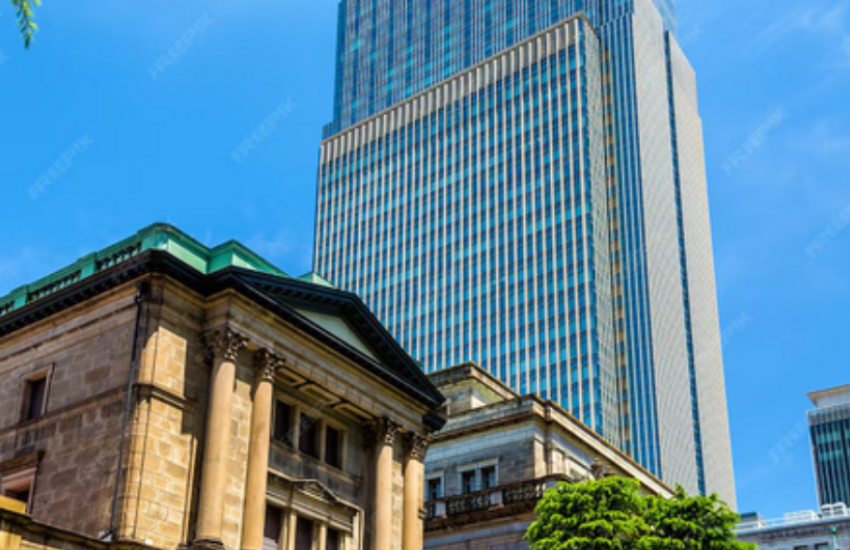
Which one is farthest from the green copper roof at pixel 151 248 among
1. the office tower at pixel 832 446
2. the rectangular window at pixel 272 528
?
the office tower at pixel 832 446

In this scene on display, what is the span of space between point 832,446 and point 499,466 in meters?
139

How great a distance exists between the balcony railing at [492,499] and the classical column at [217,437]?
17543mm

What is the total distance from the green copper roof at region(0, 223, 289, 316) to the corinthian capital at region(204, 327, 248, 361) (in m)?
2.45

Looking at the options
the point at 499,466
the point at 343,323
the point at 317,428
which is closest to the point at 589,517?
the point at 317,428

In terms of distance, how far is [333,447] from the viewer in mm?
40781

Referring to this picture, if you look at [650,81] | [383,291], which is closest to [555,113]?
[650,81]

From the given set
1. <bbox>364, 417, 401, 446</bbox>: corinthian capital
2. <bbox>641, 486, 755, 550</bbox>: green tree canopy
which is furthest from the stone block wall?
<bbox>641, 486, 755, 550</bbox>: green tree canopy

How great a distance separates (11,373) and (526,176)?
383 feet

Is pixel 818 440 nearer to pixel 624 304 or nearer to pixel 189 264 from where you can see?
pixel 624 304

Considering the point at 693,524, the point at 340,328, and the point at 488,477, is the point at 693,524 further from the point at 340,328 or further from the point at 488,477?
the point at 340,328

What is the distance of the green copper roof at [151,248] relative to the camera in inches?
1412

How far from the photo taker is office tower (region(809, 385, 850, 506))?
168000 millimetres

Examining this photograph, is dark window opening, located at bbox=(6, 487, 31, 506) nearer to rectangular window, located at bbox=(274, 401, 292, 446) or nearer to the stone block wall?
the stone block wall

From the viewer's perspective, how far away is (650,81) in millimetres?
164875
